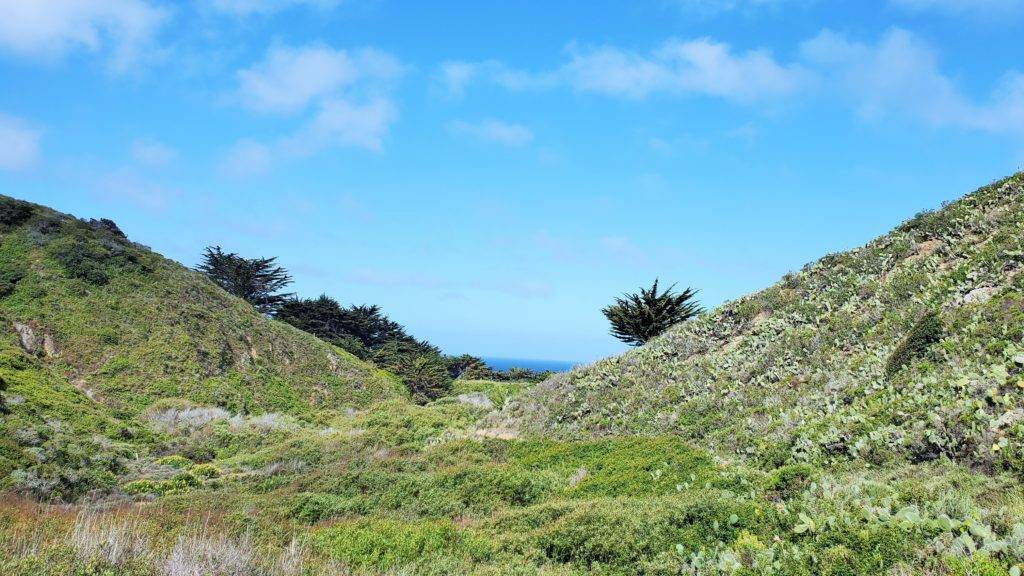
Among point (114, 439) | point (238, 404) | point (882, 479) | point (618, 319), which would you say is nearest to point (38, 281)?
point (238, 404)

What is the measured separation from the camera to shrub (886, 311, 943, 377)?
43.4 ft

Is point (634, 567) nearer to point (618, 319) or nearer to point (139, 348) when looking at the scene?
point (618, 319)

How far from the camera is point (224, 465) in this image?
2153 centimetres

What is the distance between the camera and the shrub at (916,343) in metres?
13.2

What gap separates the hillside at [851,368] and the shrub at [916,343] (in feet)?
0.65

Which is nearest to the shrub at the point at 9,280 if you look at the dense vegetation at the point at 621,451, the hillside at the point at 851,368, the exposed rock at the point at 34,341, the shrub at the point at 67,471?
the dense vegetation at the point at 621,451

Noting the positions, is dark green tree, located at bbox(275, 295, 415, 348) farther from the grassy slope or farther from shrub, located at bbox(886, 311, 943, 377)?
shrub, located at bbox(886, 311, 943, 377)

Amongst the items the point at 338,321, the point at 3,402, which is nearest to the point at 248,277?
the point at 338,321

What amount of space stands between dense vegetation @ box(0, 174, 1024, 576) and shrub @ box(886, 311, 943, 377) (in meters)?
0.06

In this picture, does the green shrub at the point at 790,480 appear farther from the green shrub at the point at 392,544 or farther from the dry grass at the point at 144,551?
the dry grass at the point at 144,551

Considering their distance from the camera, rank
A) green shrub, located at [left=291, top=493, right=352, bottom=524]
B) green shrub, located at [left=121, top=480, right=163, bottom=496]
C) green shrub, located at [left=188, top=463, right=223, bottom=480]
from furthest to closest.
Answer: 1. green shrub, located at [left=188, top=463, right=223, bottom=480]
2. green shrub, located at [left=121, top=480, right=163, bottom=496]
3. green shrub, located at [left=291, top=493, right=352, bottom=524]

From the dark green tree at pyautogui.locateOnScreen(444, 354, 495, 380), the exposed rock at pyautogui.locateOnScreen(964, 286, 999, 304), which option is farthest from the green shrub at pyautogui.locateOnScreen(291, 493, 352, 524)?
the dark green tree at pyautogui.locateOnScreen(444, 354, 495, 380)

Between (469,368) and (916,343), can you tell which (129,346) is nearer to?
(916,343)

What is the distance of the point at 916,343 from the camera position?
1341 centimetres
